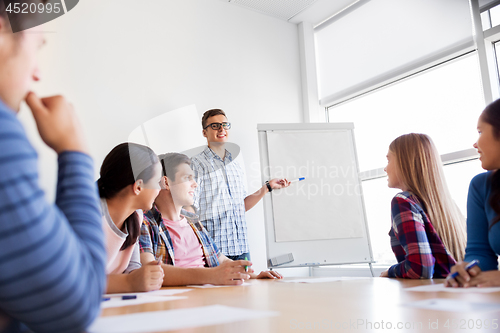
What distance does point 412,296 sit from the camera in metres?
0.78

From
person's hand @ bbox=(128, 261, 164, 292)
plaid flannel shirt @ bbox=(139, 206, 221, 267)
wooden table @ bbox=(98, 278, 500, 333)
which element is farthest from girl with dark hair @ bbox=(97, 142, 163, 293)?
wooden table @ bbox=(98, 278, 500, 333)

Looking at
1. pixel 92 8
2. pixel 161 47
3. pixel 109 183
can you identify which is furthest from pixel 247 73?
pixel 109 183

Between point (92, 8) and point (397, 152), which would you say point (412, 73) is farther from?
point (92, 8)

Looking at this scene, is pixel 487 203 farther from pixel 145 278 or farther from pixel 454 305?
pixel 145 278

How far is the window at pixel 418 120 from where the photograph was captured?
2.75 metres

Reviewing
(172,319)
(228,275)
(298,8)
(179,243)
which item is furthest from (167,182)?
(298,8)

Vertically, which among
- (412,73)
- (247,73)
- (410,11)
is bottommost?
(412,73)

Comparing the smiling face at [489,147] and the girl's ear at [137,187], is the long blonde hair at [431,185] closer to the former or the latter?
the smiling face at [489,147]

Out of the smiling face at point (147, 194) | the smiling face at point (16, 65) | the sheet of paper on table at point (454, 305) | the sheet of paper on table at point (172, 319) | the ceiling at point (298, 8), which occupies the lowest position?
the sheet of paper on table at point (454, 305)

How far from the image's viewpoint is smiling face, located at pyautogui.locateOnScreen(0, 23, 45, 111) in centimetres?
28

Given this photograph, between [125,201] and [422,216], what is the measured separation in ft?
3.69

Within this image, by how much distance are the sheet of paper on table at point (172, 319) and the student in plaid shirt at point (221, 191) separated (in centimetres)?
190

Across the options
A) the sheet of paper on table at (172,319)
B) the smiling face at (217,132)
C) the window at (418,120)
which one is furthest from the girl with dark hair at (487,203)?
the smiling face at (217,132)

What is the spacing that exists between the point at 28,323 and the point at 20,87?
194 mm
